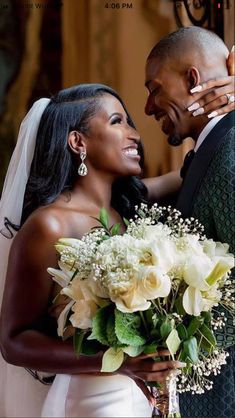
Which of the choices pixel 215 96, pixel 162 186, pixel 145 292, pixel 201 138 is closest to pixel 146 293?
pixel 145 292

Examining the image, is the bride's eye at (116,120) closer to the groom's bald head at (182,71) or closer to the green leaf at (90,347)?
the groom's bald head at (182,71)

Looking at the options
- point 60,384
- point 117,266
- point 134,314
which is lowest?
point 60,384

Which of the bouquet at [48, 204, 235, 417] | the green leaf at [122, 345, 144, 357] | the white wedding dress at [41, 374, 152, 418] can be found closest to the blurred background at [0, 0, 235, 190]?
the white wedding dress at [41, 374, 152, 418]

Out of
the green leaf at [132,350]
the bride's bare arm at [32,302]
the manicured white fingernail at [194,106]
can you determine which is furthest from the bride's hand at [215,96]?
the green leaf at [132,350]

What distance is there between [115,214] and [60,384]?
0.51m

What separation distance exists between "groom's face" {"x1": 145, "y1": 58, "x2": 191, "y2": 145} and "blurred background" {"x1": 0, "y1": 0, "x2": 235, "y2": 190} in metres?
1.21

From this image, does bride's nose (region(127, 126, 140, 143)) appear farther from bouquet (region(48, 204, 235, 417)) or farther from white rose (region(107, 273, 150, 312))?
white rose (region(107, 273, 150, 312))

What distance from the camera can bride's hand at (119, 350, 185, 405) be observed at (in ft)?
5.42

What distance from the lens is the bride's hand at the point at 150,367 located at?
1652 mm

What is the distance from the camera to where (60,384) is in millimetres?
1964

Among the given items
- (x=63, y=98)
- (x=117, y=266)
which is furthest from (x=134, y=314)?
(x=63, y=98)

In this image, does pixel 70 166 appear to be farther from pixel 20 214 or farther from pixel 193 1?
pixel 193 1

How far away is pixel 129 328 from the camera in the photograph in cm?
162

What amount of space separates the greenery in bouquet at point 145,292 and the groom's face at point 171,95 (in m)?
0.51
